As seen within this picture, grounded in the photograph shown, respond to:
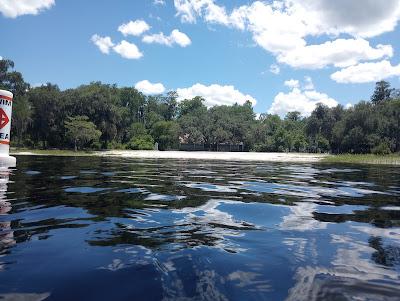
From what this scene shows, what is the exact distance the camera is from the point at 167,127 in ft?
276

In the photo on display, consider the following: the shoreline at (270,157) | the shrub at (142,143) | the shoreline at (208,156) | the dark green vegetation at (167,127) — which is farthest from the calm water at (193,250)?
the shrub at (142,143)

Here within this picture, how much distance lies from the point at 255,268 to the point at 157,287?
3.36ft

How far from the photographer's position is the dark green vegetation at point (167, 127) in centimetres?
6391

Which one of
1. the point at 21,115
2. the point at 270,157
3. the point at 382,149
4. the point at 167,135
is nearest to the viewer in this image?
the point at 270,157

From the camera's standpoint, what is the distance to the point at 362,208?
7492mm

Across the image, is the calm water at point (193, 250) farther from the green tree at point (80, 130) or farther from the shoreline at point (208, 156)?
the green tree at point (80, 130)

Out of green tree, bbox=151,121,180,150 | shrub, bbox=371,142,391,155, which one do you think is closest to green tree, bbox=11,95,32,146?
green tree, bbox=151,121,180,150

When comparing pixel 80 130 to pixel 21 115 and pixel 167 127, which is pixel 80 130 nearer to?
pixel 21 115

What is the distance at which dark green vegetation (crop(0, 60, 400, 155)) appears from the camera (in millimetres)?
63906

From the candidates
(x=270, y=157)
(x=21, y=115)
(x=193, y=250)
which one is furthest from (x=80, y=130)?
(x=193, y=250)

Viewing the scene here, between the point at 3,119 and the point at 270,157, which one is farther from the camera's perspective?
the point at 270,157

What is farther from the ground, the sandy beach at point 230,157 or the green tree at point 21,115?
the green tree at point 21,115

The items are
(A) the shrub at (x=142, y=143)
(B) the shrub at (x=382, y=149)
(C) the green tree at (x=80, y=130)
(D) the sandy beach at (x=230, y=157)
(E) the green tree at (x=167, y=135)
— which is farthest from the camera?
(E) the green tree at (x=167, y=135)

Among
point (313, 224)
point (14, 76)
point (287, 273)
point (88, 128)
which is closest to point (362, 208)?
point (313, 224)
